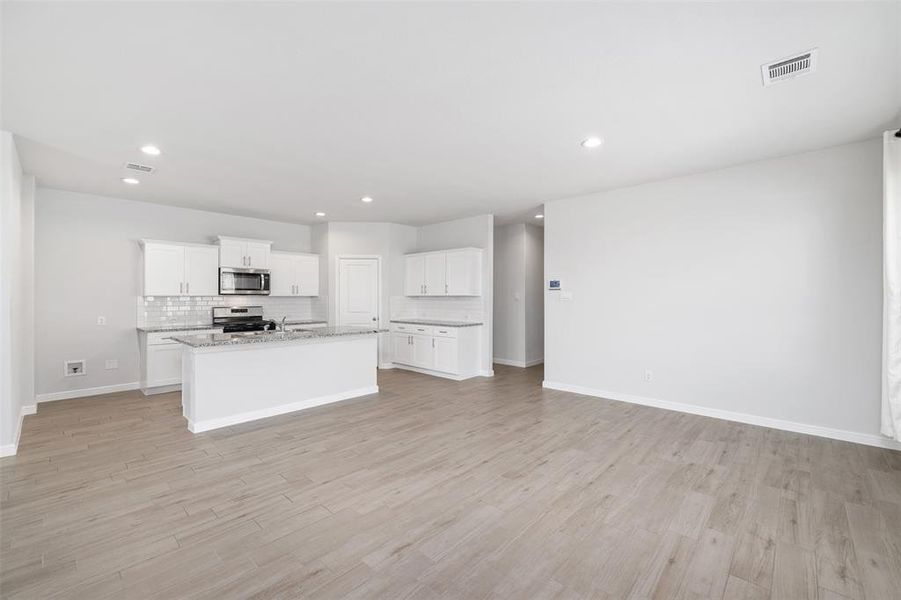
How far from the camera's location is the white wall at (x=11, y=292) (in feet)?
11.0

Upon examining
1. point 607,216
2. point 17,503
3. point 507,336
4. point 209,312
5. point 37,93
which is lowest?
point 17,503

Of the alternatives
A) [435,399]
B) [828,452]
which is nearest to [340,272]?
[435,399]

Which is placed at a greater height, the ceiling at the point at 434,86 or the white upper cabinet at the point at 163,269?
the ceiling at the point at 434,86

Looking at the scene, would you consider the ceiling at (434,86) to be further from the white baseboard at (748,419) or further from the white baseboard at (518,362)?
the white baseboard at (518,362)

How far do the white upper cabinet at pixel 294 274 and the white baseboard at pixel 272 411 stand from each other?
2819 mm

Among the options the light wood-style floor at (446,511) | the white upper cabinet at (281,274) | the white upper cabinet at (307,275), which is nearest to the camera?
the light wood-style floor at (446,511)

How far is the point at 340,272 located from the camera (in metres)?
7.50

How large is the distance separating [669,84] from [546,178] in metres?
2.12

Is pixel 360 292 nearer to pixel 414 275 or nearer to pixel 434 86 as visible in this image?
pixel 414 275

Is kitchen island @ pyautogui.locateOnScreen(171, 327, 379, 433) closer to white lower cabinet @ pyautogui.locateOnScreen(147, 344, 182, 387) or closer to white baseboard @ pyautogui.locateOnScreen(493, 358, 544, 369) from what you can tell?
white lower cabinet @ pyautogui.locateOnScreen(147, 344, 182, 387)

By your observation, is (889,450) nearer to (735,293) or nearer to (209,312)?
(735,293)

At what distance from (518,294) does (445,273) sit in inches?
66.6

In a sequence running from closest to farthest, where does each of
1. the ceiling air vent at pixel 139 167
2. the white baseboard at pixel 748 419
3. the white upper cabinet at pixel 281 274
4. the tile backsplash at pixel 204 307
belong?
the white baseboard at pixel 748 419 → the ceiling air vent at pixel 139 167 → the tile backsplash at pixel 204 307 → the white upper cabinet at pixel 281 274

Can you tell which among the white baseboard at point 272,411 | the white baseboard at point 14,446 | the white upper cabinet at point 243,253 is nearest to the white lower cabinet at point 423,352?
the white baseboard at point 272,411
